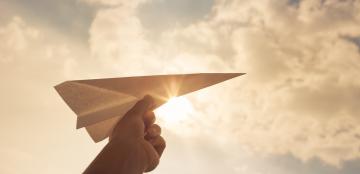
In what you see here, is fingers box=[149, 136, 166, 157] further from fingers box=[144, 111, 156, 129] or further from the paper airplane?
the paper airplane

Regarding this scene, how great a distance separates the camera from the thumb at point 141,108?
3.22 m

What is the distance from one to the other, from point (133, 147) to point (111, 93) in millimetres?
1234

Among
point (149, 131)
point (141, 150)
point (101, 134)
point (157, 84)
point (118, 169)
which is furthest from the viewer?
point (101, 134)

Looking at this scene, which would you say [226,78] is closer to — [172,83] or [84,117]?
[172,83]

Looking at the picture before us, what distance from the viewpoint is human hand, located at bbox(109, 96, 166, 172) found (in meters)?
2.80

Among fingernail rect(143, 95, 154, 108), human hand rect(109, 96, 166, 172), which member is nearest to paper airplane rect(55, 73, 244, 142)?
fingernail rect(143, 95, 154, 108)

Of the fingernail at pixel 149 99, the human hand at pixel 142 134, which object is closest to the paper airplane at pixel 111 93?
the fingernail at pixel 149 99

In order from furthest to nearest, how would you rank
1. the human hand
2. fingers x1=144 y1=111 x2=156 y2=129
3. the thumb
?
fingers x1=144 y1=111 x2=156 y2=129 → the thumb → the human hand

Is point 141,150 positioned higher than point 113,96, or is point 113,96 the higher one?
point 113,96

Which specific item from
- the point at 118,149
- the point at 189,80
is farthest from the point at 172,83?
the point at 118,149

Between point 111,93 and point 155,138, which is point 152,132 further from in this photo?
point 111,93

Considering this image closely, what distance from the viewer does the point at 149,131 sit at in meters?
3.45

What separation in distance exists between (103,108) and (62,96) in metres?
0.45

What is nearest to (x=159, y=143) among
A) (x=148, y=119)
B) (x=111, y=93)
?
(x=148, y=119)
